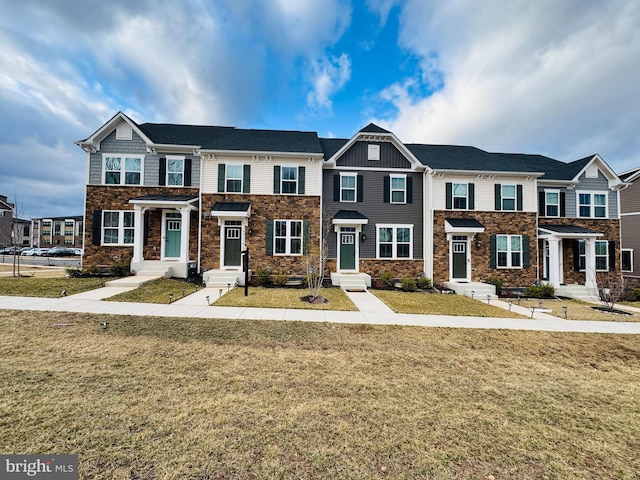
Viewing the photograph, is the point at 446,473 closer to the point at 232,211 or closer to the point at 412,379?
the point at 412,379

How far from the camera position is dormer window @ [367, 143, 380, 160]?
54.3ft

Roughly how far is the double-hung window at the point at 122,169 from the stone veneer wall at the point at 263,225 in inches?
175

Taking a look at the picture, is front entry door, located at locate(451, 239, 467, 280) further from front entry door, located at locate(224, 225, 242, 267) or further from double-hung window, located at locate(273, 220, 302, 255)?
front entry door, located at locate(224, 225, 242, 267)

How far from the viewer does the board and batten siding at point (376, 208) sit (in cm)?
1630

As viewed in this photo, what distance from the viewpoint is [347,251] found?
16094 millimetres

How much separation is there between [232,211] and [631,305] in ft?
67.9

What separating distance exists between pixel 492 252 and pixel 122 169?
2267 cm

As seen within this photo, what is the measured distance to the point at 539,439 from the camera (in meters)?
3.37

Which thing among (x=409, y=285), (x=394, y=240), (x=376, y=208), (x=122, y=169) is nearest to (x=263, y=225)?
(x=376, y=208)

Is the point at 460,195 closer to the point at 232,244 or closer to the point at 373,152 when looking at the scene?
the point at 373,152

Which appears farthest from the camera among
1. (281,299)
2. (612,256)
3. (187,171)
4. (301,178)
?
(612,256)

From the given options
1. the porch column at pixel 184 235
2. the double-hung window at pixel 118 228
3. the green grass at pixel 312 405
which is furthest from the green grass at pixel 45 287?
the green grass at pixel 312 405

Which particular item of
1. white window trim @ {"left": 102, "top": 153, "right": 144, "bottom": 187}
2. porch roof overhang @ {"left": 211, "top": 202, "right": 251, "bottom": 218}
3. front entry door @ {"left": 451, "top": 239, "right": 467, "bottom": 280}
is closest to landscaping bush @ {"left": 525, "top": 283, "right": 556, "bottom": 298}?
front entry door @ {"left": 451, "top": 239, "right": 467, "bottom": 280}

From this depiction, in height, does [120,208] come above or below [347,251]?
above
